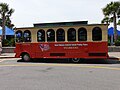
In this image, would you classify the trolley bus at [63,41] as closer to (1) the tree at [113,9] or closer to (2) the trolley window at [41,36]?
(2) the trolley window at [41,36]

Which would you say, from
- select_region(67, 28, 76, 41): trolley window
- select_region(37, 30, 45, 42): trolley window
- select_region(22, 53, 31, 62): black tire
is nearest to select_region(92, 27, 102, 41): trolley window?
select_region(67, 28, 76, 41): trolley window

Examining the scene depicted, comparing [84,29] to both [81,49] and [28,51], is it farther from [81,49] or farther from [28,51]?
[28,51]

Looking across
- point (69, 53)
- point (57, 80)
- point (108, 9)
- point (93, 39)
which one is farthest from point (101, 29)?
point (108, 9)

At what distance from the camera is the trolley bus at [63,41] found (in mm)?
18547

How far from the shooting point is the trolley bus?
18547 mm

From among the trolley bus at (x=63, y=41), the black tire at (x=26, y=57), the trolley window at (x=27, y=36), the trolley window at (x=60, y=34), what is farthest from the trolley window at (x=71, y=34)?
the black tire at (x=26, y=57)

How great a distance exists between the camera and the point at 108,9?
41.7m

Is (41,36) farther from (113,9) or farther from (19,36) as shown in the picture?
(113,9)

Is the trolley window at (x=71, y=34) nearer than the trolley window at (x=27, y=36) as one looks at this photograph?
Yes

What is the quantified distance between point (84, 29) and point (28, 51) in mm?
3811

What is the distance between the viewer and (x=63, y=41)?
19.1m

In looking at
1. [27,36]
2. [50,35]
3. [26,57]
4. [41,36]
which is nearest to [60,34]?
[50,35]

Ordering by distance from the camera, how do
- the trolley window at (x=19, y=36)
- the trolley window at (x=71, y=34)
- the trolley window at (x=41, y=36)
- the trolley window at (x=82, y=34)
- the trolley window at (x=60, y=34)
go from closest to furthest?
the trolley window at (x=82, y=34), the trolley window at (x=71, y=34), the trolley window at (x=60, y=34), the trolley window at (x=41, y=36), the trolley window at (x=19, y=36)

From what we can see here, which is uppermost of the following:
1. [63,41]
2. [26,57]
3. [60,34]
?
[60,34]
